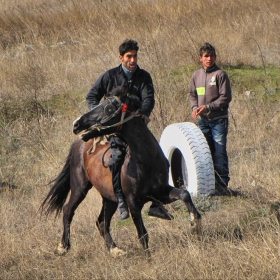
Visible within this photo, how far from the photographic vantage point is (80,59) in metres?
16.0

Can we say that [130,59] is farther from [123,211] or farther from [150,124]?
[150,124]

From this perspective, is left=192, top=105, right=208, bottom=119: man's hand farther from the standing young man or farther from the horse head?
the horse head

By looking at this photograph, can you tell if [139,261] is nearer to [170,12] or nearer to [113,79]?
[113,79]

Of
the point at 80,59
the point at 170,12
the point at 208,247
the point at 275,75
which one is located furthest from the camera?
the point at 170,12

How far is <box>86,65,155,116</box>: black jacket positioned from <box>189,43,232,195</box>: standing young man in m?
1.64

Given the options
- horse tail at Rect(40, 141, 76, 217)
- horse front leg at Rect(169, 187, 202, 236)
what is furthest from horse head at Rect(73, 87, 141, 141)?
horse tail at Rect(40, 141, 76, 217)

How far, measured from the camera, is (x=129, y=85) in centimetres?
688

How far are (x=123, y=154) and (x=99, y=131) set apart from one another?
0.51 meters

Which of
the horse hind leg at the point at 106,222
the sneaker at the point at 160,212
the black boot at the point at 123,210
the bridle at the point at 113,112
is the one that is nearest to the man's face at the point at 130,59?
the bridle at the point at 113,112

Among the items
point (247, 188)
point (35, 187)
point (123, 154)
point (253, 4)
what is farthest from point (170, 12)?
point (123, 154)

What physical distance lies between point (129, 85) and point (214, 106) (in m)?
1.89

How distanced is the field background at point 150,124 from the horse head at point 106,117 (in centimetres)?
131

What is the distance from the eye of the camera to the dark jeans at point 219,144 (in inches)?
340

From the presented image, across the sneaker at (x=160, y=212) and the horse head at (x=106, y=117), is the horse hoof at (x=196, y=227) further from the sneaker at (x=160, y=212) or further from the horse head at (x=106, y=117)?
the horse head at (x=106, y=117)
